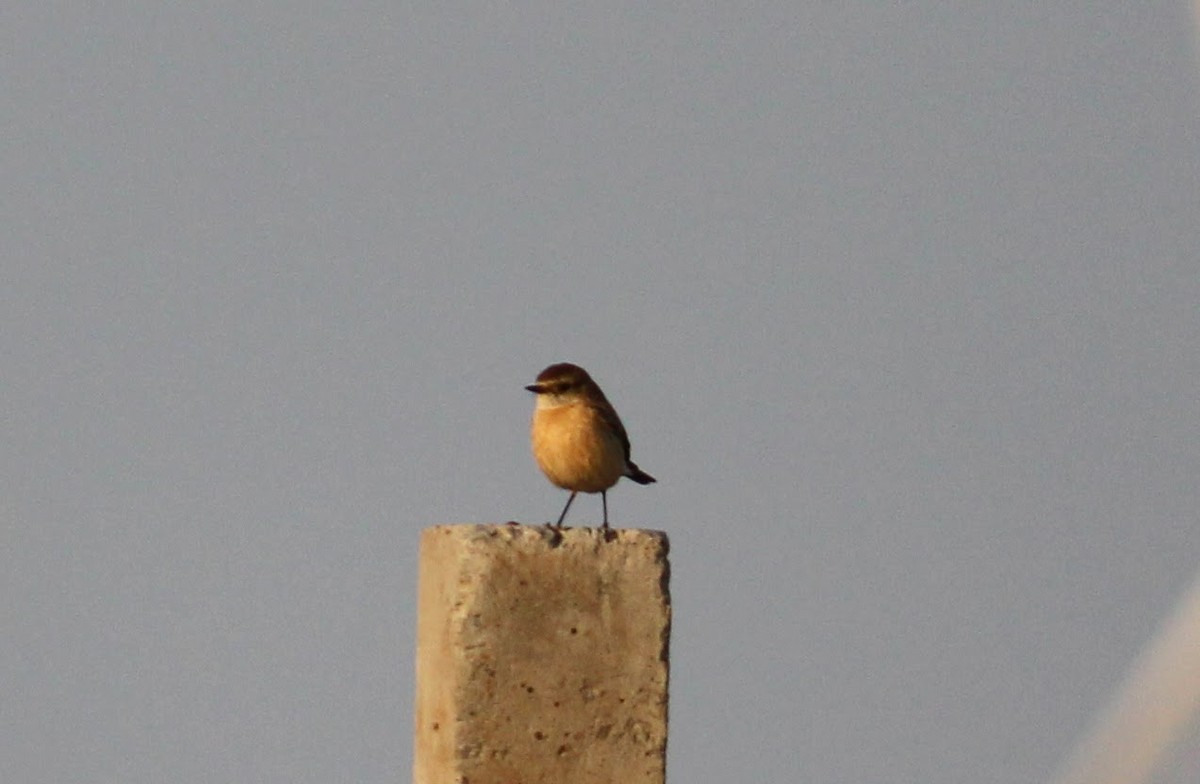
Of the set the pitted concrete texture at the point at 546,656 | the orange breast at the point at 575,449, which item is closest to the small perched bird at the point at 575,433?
the orange breast at the point at 575,449

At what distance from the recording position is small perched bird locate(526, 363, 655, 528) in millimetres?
13133

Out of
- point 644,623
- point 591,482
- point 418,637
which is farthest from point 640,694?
point 591,482

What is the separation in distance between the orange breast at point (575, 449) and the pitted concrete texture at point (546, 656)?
1550mm

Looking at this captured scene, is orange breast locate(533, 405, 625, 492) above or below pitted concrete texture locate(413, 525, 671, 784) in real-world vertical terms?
above

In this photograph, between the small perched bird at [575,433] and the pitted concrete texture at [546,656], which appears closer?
the pitted concrete texture at [546,656]

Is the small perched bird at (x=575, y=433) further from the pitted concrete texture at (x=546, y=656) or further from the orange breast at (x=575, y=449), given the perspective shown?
the pitted concrete texture at (x=546, y=656)

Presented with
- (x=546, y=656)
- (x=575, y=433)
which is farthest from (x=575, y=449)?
(x=546, y=656)

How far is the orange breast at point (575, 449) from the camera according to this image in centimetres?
1313

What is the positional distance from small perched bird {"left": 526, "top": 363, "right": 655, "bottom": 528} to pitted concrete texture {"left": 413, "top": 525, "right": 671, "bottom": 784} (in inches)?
60.2

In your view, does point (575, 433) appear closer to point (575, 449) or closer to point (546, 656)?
point (575, 449)

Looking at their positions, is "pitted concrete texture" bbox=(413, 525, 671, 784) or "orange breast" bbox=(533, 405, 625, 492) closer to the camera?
"pitted concrete texture" bbox=(413, 525, 671, 784)

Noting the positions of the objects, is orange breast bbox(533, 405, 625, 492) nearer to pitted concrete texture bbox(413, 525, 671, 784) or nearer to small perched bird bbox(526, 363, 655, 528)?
small perched bird bbox(526, 363, 655, 528)

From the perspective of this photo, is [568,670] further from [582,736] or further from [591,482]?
[591,482]

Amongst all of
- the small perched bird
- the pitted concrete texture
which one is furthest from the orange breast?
the pitted concrete texture
